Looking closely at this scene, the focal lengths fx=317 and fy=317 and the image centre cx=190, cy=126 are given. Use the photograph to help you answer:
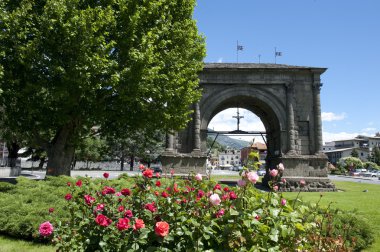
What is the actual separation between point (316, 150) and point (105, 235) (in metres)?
21.4

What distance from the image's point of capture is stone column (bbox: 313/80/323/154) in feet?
75.0

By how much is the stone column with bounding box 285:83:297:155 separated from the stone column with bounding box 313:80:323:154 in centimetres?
162

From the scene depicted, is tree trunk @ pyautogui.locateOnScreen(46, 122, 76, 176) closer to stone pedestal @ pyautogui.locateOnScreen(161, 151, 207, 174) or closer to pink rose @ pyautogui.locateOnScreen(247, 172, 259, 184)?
stone pedestal @ pyautogui.locateOnScreen(161, 151, 207, 174)

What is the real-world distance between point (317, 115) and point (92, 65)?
16745mm

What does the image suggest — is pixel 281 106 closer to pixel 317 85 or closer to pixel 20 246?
pixel 317 85

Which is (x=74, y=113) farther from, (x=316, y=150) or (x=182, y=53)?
(x=316, y=150)

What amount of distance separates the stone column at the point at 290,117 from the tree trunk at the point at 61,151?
14761 millimetres

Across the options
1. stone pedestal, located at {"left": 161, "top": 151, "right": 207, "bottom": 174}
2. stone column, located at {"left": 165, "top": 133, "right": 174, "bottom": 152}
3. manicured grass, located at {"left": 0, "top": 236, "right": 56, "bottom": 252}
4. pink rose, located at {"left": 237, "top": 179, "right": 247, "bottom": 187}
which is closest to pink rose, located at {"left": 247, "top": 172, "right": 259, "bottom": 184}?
pink rose, located at {"left": 237, "top": 179, "right": 247, "bottom": 187}

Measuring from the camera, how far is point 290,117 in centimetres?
2312

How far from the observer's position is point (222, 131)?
26.3 metres

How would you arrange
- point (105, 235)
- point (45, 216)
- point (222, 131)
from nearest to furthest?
point (105, 235), point (45, 216), point (222, 131)

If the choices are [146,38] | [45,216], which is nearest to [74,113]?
[146,38]

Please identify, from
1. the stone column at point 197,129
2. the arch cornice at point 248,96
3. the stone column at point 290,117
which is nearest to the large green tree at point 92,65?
the stone column at point 197,129

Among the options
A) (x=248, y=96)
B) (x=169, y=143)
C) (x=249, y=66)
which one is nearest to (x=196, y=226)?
(x=169, y=143)
